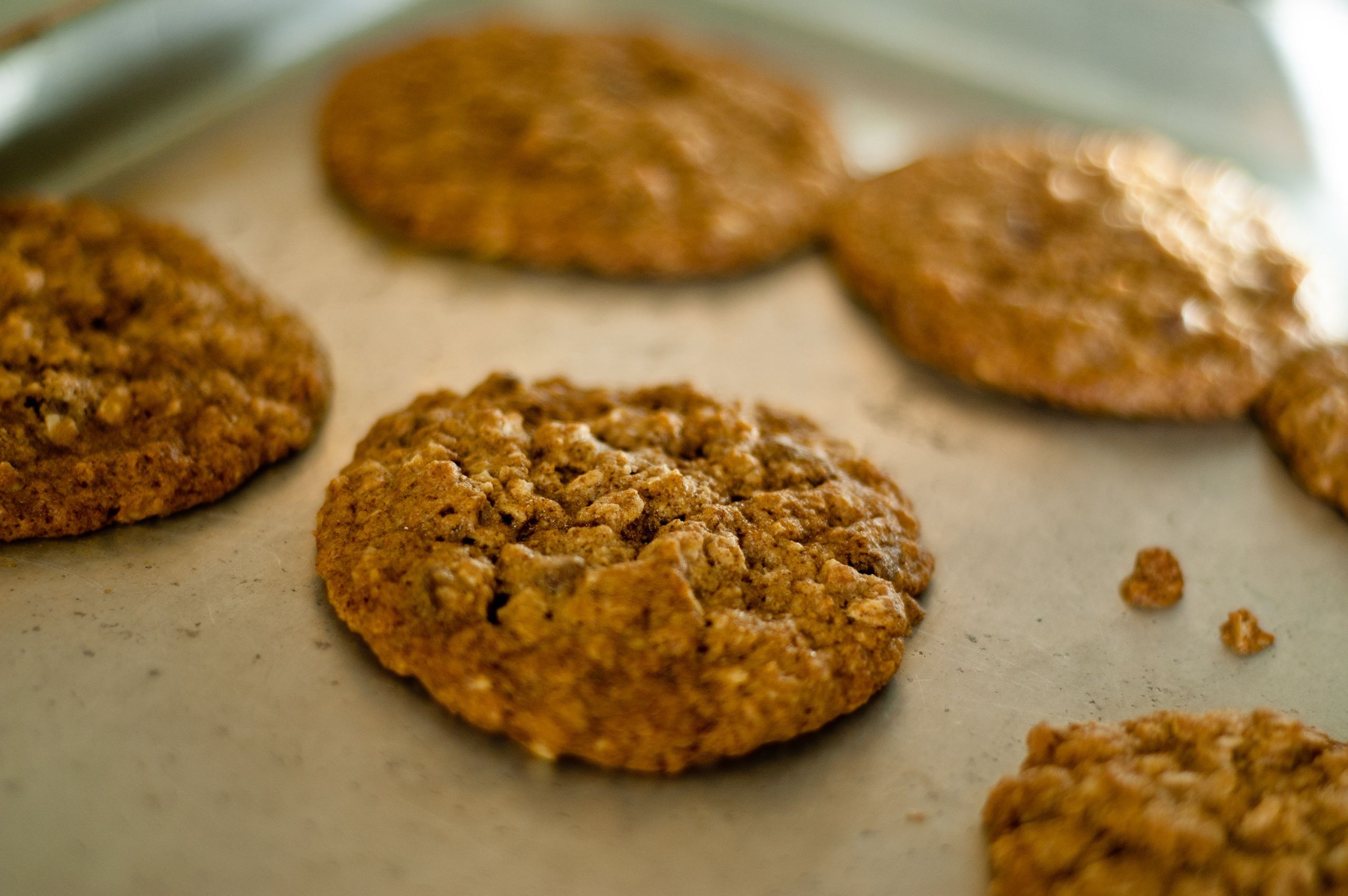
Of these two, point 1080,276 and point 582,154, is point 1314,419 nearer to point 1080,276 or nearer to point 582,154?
point 1080,276

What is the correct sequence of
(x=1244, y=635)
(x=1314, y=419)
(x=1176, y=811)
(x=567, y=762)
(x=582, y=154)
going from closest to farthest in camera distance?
1. (x=1176, y=811)
2. (x=567, y=762)
3. (x=1244, y=635)
4. (x=1314, y=419)
5. (x=582, y=154)

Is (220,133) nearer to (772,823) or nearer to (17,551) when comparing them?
(17,551)

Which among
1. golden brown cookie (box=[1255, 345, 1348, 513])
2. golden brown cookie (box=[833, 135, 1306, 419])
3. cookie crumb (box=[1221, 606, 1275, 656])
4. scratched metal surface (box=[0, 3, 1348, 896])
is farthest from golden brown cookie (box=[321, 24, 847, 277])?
cookie crumb (box=[1221, 606, 1275, 656])

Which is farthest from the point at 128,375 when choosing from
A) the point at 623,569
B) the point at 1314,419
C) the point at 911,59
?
the point at 911,59

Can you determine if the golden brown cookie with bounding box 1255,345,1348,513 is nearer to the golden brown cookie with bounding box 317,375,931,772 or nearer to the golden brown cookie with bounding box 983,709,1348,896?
the golden brown cookie with bounding box 983,709,1348,896

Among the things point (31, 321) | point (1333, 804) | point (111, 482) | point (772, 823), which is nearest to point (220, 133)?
point (31, 321)

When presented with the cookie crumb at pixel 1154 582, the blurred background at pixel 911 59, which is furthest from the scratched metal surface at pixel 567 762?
the blurred background at pixel 911 59
